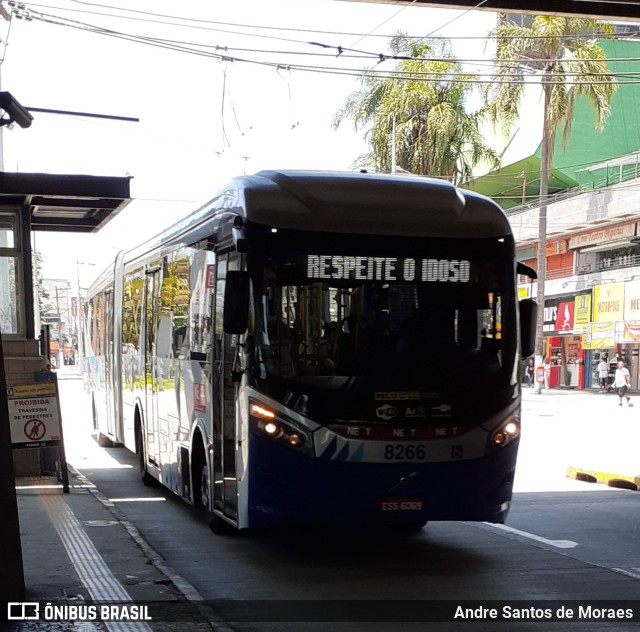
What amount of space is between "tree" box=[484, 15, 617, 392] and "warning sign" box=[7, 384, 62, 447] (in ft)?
86.0

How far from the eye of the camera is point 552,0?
1312 centimetres

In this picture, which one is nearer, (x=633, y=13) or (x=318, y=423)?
(x=318, y=423)

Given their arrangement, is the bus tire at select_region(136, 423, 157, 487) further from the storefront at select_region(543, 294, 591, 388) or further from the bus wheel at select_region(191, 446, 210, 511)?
the storefront at select_region(543, 294, 591, 388)

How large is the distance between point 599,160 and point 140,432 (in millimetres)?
38535

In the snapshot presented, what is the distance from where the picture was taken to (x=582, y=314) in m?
46.6

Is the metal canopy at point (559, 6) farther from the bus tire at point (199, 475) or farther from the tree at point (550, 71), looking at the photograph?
the tree at point (550, 71)

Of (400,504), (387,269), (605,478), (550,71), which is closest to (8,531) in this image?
(400,504)

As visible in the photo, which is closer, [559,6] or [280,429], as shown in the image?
[280,429]

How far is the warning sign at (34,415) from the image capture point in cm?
1271

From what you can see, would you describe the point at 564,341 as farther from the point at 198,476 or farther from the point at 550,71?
the point at 198,476

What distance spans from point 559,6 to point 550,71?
1022 inches

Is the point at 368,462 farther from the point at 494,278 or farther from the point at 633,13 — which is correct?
the point at 633,13

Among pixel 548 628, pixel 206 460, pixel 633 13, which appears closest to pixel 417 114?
pixel 633 13

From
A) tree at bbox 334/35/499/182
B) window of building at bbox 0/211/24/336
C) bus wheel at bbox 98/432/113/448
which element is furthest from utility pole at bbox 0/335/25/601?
tree at bbox 334/35/499/182
